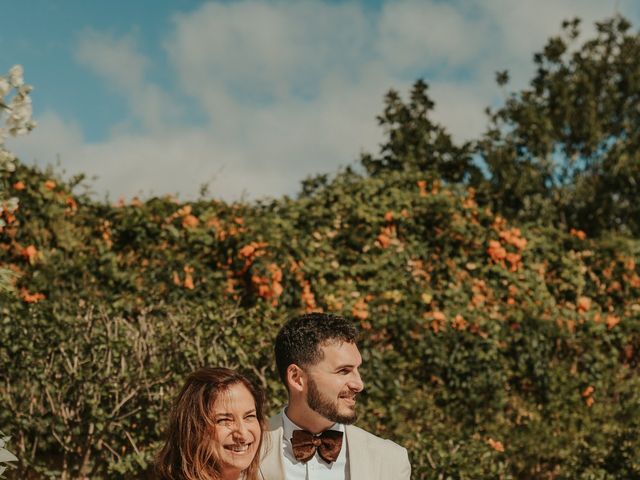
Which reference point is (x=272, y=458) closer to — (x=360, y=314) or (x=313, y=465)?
(x=313, y=465)

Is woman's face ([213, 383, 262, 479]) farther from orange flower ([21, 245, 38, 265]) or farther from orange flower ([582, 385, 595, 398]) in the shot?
orange flower ([582, 385, 595, 398])

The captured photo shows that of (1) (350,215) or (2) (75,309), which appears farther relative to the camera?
(1) (350,215)

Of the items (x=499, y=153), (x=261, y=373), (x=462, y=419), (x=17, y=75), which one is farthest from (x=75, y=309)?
(x=499, y=153)

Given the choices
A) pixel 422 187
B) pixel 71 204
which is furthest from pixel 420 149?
pixel 71 204

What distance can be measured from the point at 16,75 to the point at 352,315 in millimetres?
4831

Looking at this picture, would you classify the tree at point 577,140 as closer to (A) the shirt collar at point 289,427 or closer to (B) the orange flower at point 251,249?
(B) the orange flower at point 251,249

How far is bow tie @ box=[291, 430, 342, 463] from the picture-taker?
3156 mm

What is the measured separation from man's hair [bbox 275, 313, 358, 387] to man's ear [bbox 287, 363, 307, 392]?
20 millimetres

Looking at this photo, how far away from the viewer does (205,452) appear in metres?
2.64

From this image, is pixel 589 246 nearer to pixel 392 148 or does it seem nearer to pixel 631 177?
pixel 631 177

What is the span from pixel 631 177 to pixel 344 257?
210 inches

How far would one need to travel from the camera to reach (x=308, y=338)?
10.5ft

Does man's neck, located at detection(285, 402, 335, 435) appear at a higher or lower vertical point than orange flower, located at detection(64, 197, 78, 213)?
lower

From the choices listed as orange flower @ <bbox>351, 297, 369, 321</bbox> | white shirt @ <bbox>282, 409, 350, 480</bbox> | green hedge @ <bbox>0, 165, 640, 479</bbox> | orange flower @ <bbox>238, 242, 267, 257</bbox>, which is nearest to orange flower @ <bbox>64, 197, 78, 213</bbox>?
green hedge @ <bbox>0, 165, 640, 479</bbox>
